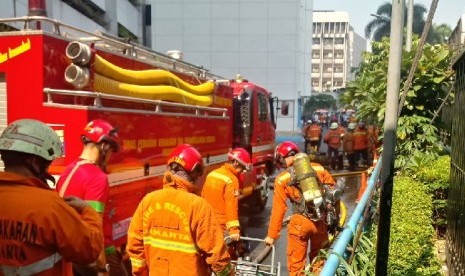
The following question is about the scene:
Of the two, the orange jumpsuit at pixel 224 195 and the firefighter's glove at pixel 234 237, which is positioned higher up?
the orange jumpsuit at pixel 224 195

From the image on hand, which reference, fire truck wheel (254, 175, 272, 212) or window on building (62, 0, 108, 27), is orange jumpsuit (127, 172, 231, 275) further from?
window on building (62, 0, 108, 27)

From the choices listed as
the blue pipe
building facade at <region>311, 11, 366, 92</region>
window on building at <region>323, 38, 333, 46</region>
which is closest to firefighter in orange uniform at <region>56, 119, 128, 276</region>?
the blue pipe

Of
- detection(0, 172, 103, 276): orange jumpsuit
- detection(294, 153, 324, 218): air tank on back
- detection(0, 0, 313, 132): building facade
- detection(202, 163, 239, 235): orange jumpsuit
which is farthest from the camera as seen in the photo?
detection(0, 0, 313, 132): building facade

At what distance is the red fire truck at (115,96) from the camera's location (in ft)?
13.6

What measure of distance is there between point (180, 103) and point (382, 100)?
343 centimetres

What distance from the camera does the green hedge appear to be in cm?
338

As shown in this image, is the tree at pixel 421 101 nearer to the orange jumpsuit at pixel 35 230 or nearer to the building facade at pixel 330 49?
the orange jumpsuit at pixel 35 230

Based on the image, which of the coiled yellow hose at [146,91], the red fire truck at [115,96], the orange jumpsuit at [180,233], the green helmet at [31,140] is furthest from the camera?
the coiled yellow hose at [146,91]

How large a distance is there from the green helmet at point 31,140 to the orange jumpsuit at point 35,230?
121 mm

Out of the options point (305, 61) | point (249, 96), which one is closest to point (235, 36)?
point (305, 61)

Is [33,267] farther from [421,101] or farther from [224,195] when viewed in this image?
[421,101]

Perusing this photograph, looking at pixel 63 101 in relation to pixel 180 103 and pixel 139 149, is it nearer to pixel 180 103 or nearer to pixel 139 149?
pixel 139 149

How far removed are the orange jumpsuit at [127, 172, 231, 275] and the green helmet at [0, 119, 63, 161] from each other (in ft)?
3.54

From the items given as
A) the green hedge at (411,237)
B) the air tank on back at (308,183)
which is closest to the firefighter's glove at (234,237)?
the air tank on back at (308,183)
